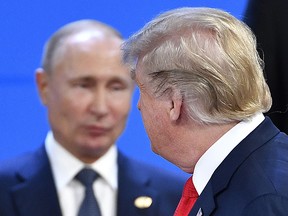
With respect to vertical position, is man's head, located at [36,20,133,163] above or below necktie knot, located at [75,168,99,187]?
above

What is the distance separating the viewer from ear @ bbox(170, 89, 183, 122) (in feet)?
7.14

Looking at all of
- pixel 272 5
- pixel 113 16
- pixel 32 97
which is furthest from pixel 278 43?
pixel 32 97

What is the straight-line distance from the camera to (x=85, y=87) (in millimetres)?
3242

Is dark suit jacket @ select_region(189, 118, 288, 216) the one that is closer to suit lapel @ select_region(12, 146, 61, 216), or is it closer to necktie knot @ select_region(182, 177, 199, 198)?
necktie knot @ select_region(182, 177, 199, 198)

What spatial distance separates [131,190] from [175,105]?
3.63ft

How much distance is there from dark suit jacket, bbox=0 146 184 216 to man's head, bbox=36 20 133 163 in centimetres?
11

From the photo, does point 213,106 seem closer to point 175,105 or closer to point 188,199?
point 175,105

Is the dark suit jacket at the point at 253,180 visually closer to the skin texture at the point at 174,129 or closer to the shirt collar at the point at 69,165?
the skin texture at the point at 174,129

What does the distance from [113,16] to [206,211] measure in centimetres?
133

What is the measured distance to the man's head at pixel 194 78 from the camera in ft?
6.91

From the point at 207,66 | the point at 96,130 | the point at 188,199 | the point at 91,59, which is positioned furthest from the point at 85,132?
the point at 207,66

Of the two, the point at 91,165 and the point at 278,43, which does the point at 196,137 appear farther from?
the point at 91,165

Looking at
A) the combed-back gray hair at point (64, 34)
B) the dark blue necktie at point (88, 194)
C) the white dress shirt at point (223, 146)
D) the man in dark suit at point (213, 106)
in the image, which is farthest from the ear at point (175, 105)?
the combed-back gray hair at point (64, 34)

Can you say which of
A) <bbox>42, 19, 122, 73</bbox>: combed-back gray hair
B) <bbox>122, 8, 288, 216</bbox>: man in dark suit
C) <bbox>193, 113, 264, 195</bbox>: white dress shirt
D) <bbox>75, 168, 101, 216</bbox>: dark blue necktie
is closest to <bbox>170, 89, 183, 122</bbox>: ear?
<bbox>122, 8, 288, 216</bbox>: man in dark suit
